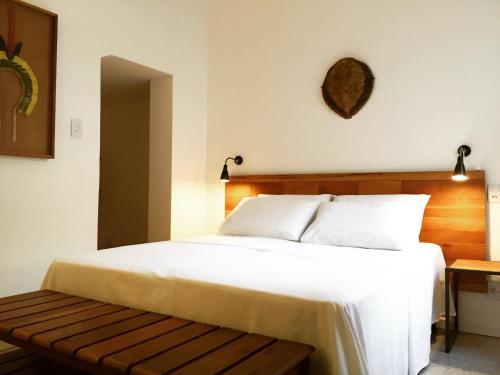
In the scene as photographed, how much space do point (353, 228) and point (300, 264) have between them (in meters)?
0.79

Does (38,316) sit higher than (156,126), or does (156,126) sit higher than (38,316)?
(156,126)

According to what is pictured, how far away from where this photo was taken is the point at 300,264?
1.81 meters

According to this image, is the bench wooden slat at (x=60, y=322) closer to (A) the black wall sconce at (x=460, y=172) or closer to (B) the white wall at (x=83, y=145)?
(B) the white wall at (x=83, y=145)

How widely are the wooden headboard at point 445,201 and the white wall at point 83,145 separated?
1346 millimetres

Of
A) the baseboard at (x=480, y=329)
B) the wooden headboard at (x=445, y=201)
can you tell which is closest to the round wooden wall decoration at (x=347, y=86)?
the wooden headboard at (x=445, y=201)

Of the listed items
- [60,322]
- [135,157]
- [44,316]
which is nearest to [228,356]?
[60,322]

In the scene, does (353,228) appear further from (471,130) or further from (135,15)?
(135,15)

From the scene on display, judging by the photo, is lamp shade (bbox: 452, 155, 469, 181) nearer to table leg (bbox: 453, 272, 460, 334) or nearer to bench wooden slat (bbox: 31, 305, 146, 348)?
table leg (bbox: 453, 272, 460, 334)

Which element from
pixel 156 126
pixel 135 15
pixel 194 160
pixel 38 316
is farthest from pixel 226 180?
pixel 38 316

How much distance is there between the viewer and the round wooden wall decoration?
3.02 metres

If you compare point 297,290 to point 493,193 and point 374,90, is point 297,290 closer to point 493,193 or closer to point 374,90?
point 493,193

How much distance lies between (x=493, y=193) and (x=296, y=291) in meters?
1.83

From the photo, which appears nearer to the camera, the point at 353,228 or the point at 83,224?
the point at 353,228

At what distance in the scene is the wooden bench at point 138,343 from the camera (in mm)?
1124
